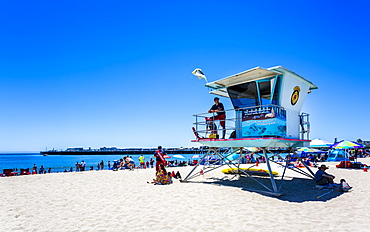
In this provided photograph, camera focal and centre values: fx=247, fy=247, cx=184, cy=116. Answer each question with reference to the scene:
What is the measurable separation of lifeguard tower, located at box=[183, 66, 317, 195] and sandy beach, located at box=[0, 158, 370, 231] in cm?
187

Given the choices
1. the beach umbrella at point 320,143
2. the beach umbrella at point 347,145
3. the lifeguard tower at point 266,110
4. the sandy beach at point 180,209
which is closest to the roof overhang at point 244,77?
the lifeguard tower at point 266,110

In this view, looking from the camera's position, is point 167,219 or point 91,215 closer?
point 167,219

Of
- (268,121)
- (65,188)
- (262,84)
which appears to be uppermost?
(262,84)

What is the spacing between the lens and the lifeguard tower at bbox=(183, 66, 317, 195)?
10.6 meters

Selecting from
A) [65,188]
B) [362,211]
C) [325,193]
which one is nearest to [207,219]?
[362,211]

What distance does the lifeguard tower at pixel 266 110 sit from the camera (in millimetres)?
10617

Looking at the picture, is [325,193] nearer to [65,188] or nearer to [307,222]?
[307,222]

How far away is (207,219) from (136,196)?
412 centimetres

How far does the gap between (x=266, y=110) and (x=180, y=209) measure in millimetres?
5964

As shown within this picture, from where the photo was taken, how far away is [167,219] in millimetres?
6840

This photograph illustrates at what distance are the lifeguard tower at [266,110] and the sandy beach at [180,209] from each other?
1869 mm

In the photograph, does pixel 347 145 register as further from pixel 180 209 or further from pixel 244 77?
pixel 180 209

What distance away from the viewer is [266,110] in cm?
1113

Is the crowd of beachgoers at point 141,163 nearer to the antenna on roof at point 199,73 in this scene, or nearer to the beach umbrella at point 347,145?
the beach umbrella at point 347,145
